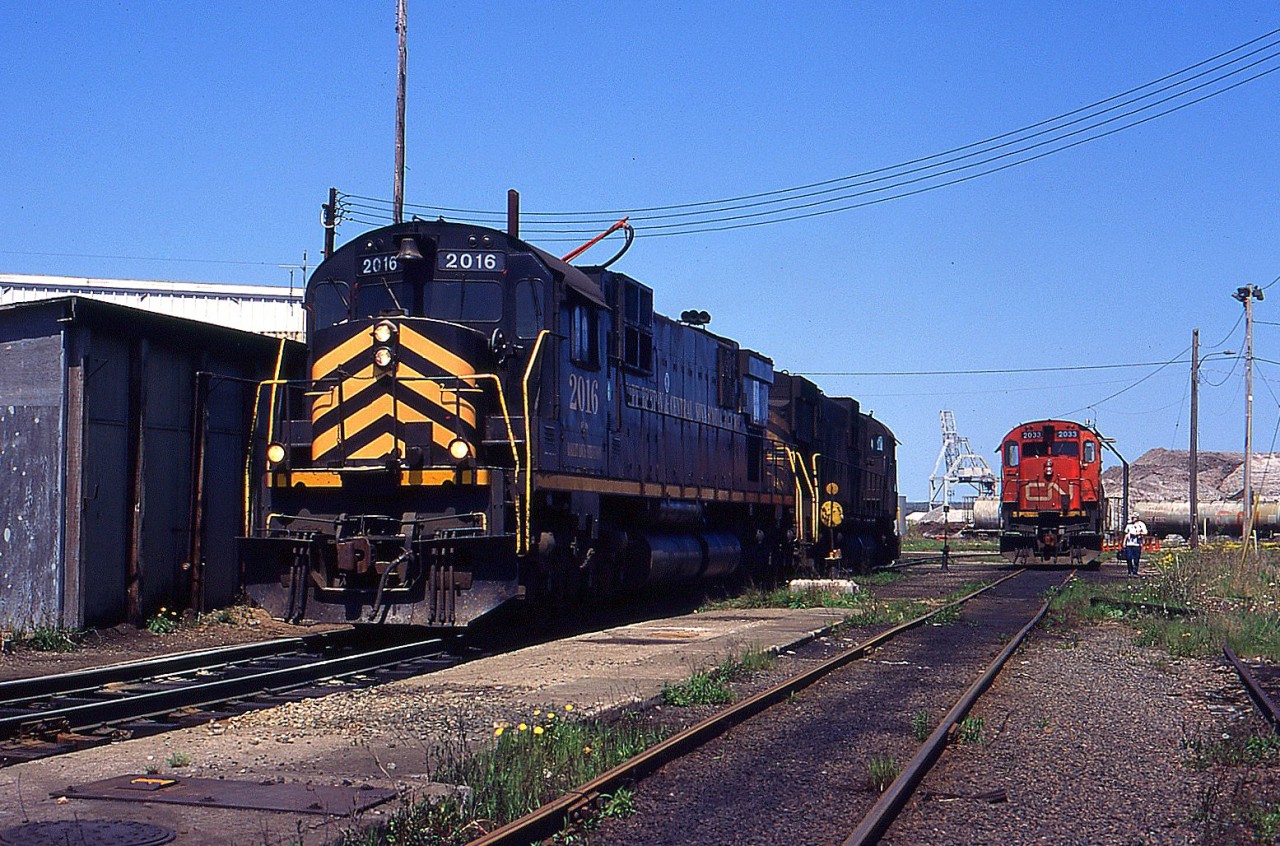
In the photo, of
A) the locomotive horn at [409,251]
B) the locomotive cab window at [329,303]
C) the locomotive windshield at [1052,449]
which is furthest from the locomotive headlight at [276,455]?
the locomotive windshield at [1052,449]

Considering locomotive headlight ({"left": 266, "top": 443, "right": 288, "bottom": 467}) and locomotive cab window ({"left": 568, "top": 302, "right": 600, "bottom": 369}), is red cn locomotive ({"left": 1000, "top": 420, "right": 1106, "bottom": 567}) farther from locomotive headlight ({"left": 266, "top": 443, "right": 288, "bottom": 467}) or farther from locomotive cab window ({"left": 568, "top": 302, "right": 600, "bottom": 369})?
locomotive headlight ({"left": 266, "top": 443, "right": 288, "bottom": 467})

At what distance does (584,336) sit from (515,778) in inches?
312

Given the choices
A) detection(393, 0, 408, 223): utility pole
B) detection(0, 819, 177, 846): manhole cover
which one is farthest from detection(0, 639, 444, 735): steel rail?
detection(393, 0, 408, 223): utility pole

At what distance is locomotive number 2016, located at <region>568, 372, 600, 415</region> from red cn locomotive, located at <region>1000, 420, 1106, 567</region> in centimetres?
2362

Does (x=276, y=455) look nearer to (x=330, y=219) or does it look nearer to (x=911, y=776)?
(x=911, y=776)

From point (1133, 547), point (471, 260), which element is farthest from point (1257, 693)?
point (1133, 547)

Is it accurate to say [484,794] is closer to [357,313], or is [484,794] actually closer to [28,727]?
[28,727]

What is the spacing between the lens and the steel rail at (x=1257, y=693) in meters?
8.62

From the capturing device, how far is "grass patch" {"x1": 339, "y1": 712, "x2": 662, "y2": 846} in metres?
5.22

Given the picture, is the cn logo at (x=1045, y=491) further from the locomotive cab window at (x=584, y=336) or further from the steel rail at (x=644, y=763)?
the steel rail at (x=644, y=763)

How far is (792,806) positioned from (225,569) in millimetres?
10450

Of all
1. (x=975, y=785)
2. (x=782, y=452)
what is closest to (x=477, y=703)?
(x=975, y=785)

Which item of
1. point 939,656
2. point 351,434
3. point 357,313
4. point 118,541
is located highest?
point 357,313

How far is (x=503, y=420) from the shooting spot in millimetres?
11648
